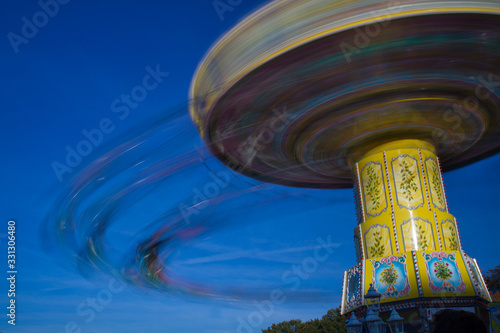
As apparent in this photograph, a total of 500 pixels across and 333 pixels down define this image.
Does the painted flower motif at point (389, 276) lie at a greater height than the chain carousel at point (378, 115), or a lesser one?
lesser

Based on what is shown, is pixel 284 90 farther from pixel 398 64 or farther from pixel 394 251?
pixel 394 251

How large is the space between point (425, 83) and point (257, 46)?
12.2 ft

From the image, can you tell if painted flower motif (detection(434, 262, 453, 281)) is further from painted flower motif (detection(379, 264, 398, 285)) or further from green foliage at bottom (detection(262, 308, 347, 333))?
green foliage at bottom (detection(262, 308, 347, 333))

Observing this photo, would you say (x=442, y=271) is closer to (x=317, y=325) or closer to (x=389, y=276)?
(x=389, y=276)

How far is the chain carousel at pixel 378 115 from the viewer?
7.19 meters

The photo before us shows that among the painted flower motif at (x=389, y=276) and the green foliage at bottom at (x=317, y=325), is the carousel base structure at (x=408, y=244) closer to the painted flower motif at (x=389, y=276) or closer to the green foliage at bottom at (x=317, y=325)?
the painted flower motif at (x=389, y=276)

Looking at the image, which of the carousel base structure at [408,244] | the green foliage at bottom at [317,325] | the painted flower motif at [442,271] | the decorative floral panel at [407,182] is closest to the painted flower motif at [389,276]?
the carousel base structure at [408,244]

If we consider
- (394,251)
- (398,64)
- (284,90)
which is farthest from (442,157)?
(284,90)

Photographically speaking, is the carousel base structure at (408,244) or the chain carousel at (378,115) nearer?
the chain carousel at (378,115)

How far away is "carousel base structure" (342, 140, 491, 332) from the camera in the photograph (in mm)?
9133

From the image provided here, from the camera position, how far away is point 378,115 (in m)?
10.1

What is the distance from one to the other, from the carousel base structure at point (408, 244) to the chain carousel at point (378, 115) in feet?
0.09

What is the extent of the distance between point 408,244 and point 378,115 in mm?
2917

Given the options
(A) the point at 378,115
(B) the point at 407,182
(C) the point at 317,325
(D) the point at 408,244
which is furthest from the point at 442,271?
(C) the point at 317,325
